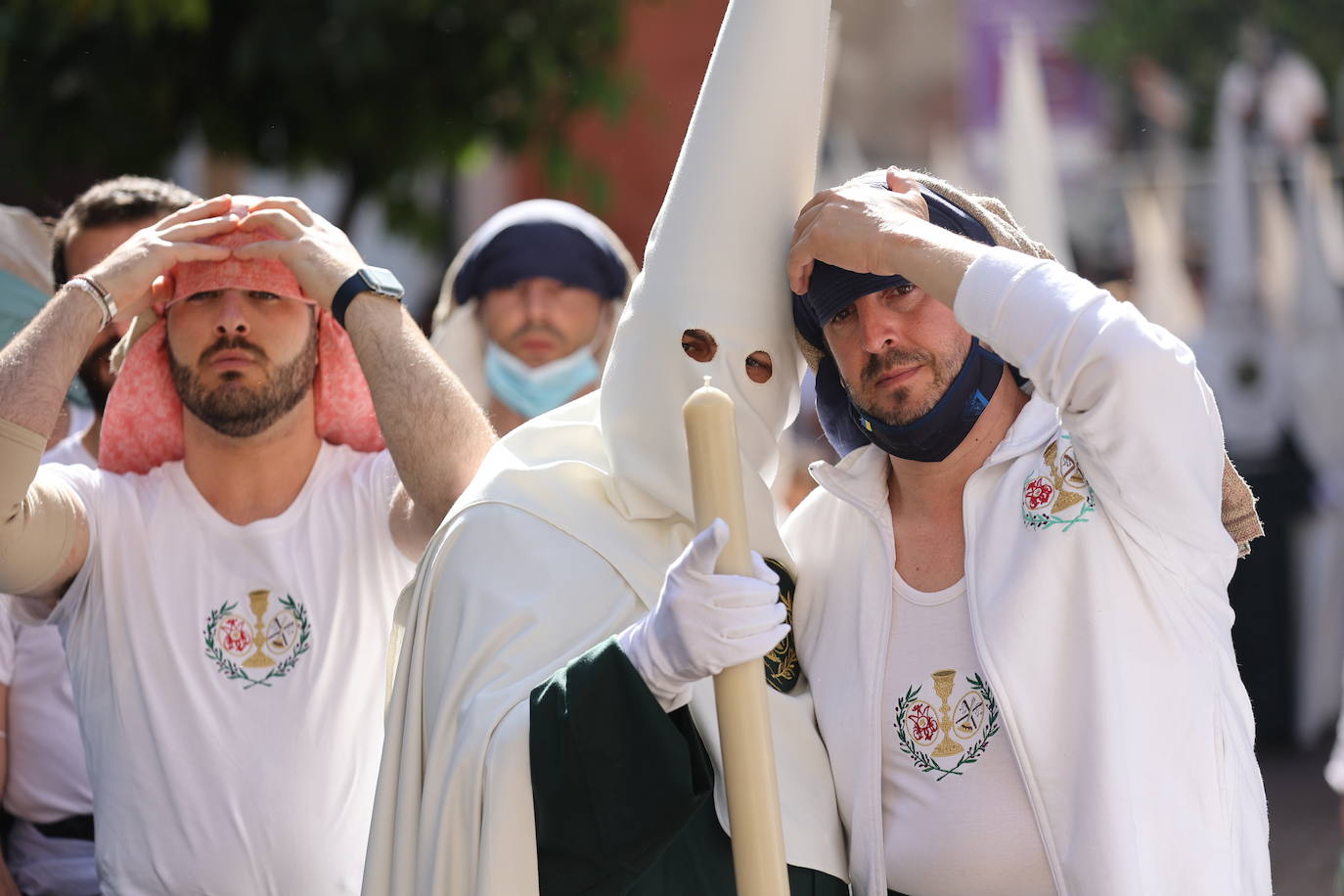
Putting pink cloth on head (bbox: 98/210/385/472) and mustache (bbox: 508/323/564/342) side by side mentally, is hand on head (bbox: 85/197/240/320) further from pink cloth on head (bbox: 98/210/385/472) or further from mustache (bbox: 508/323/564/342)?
mustache (bbox: 508/323/564/342)

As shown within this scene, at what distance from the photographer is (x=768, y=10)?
295 cm

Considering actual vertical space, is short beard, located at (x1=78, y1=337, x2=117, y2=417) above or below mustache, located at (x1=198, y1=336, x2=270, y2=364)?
above

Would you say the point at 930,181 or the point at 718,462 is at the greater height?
the point at 930,181

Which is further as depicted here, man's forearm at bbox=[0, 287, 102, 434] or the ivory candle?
man's forearm at bbox=[0, 287, 102, 434]

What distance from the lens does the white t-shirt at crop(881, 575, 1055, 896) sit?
107 inches

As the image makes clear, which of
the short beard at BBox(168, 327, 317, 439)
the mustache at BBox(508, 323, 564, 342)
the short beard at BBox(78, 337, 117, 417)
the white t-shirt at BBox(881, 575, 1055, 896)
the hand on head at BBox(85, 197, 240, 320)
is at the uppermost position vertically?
the mustache at BBox(508, 323, 564, 342)

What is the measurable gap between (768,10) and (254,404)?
1.34 metres

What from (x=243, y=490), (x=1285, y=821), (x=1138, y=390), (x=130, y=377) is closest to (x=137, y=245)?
(x=130, y=377)

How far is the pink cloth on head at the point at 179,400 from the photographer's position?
11.2 ft

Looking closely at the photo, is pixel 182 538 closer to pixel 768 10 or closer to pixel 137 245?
pixel 137 245

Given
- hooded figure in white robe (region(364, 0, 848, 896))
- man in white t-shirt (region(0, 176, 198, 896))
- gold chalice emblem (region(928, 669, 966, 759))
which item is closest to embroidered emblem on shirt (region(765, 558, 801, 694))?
hooded figure in white robe (region(364, 0, 848, 896))

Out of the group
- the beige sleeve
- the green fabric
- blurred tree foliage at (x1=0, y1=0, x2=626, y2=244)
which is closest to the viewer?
the green fabric

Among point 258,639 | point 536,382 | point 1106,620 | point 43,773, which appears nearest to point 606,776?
point 1106,620

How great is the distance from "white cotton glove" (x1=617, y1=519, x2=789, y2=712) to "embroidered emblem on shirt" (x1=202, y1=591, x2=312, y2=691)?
1176 mm
